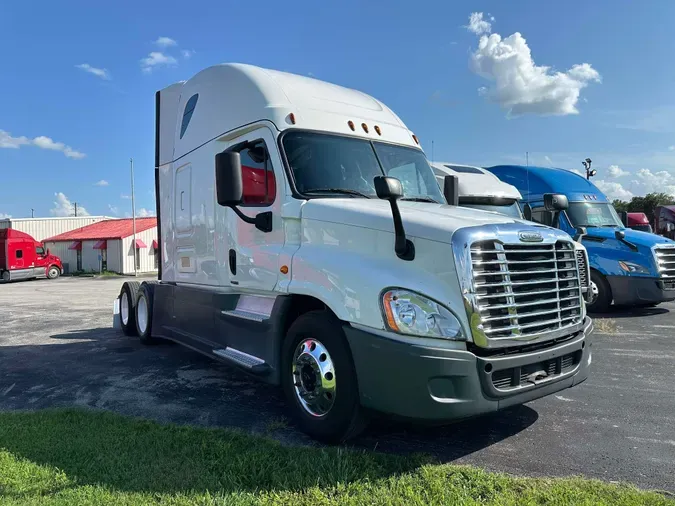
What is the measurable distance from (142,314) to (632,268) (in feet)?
30.8

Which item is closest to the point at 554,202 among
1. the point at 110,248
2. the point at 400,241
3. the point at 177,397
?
the point at 400,241

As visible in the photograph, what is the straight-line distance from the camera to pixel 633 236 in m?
11.0

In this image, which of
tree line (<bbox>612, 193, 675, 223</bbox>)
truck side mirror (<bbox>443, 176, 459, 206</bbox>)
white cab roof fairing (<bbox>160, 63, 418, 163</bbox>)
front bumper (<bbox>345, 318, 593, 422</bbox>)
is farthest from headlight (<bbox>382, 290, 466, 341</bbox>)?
tree line (<bbox>612, 193, 675, 223</bbox>)

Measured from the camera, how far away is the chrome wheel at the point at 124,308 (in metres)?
9.16

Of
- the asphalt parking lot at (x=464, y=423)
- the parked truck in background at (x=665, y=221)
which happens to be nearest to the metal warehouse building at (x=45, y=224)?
the asphalt parking lot at (x=464, y=423)

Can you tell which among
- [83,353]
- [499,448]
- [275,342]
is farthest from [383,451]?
[83,353]

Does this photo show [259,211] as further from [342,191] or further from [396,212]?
[396,212]

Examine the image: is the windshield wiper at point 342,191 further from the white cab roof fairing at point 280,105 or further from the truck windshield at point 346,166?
the white cab roof fairing at point 280,105

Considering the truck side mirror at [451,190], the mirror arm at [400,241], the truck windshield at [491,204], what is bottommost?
the mirror arm at [400,241]

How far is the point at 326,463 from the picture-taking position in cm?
362

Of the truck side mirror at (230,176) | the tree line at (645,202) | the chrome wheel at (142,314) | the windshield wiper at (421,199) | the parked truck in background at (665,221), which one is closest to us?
the truck side mirror at (230,176)

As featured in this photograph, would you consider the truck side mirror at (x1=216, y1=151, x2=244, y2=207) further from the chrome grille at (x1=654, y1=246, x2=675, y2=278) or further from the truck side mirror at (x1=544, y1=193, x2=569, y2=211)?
the chrome grille at (x1=654, y1=246, x2=675, y2=278)

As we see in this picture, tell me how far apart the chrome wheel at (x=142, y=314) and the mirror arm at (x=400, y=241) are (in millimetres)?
5659

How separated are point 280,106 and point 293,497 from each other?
134 inches
